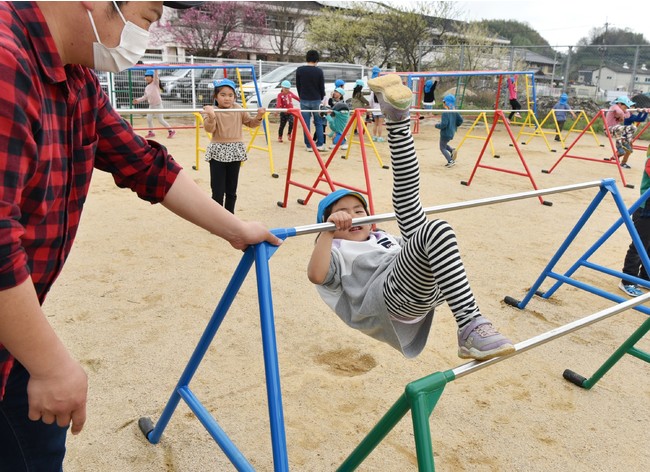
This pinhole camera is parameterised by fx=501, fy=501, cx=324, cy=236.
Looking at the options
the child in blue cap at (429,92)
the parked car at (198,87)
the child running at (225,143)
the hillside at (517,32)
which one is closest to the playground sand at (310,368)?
the child running at (225,143)

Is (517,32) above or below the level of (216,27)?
above

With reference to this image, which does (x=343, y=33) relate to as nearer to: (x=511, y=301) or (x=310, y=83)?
(x=310, y=83)

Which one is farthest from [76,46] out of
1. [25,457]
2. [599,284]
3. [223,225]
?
[599,284]

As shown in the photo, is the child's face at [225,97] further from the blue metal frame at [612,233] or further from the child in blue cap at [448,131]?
the child in blue cap at [448,131]

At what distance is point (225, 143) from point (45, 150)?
3702mm

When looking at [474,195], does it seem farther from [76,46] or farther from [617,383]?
[76,46]

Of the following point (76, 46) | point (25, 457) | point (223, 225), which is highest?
point (76, 46)

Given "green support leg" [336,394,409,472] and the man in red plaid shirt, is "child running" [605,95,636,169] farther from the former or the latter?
the man in red plaid shirt

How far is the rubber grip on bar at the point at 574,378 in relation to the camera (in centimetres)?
262

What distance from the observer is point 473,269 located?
13.4ft

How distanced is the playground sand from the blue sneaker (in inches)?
3.5

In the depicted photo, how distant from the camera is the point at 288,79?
43.5ft

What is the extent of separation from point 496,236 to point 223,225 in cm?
402

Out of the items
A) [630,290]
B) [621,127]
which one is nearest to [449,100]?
[621,127]
